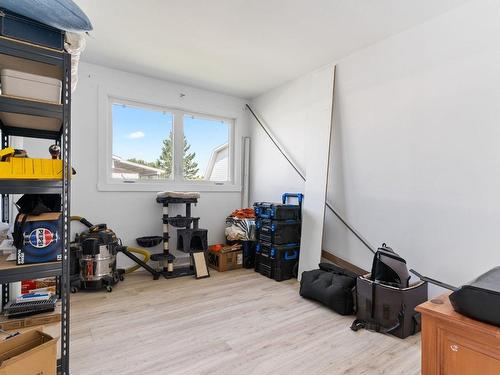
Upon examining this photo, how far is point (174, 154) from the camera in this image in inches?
166

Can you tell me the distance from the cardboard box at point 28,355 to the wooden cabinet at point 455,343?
176cm

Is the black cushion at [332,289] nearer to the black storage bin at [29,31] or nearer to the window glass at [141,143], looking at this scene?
the window glass at [141,143]

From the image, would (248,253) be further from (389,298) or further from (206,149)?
(389,298)

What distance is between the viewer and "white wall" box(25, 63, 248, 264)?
11.4 feet

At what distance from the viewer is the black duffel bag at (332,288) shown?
8.39 ft

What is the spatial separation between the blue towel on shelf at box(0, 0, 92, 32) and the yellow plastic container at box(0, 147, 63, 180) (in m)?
0.63

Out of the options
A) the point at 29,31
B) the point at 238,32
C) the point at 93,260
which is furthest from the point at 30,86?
the point at 93,260

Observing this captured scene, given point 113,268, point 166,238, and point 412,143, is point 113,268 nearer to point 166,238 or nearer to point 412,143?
point 166,238

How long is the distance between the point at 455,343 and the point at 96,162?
3807 millimetres

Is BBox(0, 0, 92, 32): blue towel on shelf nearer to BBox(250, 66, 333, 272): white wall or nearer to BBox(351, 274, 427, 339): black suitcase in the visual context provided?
BBox(351, 274, 427, 339): black suitcase

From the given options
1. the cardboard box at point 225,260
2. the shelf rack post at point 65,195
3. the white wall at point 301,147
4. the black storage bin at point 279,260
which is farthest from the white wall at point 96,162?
the shelf rack post at point 65,195

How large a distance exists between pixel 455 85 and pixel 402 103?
0.45 meters

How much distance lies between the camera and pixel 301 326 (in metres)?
2.33

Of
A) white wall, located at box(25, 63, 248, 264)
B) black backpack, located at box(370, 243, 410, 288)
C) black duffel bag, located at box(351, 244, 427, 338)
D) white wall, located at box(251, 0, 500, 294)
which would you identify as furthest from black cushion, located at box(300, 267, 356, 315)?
white wall, located at box(25, 63, 248, 264)
